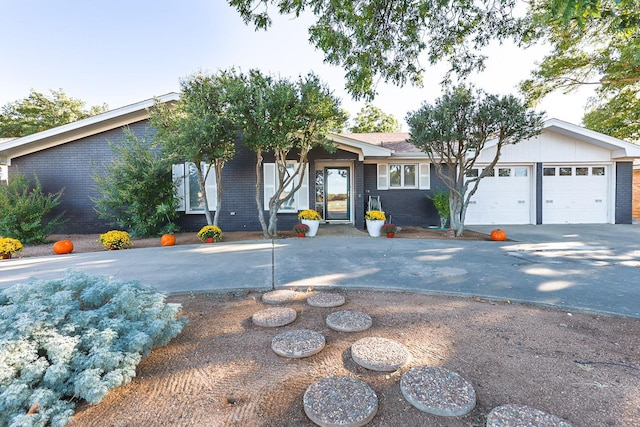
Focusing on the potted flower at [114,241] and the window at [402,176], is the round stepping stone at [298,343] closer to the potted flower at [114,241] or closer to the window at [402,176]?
the potted flower at [114,241]

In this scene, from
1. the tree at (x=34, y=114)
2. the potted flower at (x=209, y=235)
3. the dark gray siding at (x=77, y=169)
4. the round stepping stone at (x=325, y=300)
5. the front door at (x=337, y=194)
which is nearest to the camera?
the round stepping stone at (x=325, y=300)

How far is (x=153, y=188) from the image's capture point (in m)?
8.53

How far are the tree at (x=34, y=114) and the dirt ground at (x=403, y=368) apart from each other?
2661cm

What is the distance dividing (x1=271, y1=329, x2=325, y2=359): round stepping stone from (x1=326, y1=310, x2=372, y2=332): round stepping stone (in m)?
0.25

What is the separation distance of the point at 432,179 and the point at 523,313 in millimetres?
8257

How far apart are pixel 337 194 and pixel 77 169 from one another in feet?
29.2

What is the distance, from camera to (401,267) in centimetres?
499

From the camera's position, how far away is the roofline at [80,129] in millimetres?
8703

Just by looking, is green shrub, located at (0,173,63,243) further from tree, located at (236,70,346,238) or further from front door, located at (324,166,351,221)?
front door, located at (324,166,351,221)

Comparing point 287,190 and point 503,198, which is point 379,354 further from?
point 503,198

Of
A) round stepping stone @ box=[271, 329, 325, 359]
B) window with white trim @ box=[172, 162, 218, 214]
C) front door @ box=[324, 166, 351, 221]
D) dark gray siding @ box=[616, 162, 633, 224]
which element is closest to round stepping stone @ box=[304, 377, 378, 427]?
round stepping stone @ box=[271, 329, 325, 359]

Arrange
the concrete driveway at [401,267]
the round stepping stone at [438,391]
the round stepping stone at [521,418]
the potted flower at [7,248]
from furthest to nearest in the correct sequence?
the potted flower at [7,248] → the concrete driveway at [401,267] → the round stepping stone at [438,391] → the round stepping stone at [521,418]

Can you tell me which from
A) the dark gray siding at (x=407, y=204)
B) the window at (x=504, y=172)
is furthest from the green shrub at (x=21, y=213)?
the window at (x=504, y=172)

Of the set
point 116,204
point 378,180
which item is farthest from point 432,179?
point 116,204
